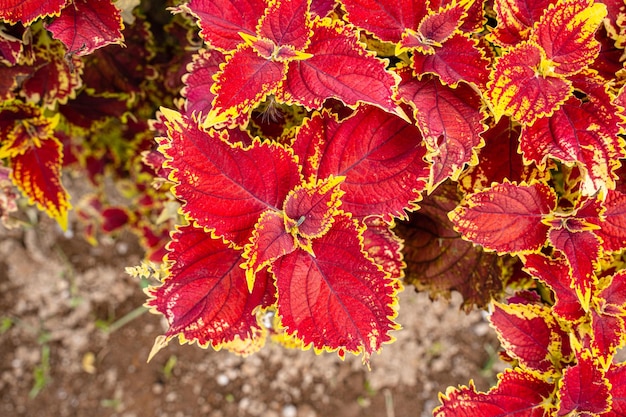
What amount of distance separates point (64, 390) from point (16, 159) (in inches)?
43.0

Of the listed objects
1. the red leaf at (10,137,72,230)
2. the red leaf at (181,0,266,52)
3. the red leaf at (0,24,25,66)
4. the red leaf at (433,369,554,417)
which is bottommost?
the red leaf at (10,137,72,230)

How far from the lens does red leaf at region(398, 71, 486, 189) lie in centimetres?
79

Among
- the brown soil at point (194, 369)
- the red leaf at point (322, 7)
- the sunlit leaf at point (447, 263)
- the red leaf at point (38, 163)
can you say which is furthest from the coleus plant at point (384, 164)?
the brown soil at point (194, 369)

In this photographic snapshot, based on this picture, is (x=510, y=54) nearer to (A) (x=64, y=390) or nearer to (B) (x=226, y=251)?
(B) (x=226, y=251)

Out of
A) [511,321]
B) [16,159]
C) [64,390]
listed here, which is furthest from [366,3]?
[64,390]

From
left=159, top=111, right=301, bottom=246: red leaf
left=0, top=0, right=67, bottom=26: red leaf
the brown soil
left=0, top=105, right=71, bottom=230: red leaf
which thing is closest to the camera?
left=159, top=111, right=301, bottom=246: red leaf

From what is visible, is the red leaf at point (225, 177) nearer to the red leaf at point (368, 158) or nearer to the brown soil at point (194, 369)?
the red leaf at point (368, 158)

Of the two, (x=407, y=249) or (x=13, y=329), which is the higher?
(x=407, y=249)

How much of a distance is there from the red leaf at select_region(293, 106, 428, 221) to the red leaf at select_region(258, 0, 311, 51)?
0.11m

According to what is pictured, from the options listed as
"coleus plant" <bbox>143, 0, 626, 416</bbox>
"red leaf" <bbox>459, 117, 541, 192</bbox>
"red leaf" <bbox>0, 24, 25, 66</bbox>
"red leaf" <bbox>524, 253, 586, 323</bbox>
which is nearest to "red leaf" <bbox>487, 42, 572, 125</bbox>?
"coleus plant" <bbox>143, 0, 626, 416</bbox>

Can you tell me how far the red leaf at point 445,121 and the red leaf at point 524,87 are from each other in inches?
1.4

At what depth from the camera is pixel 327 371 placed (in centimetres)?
195

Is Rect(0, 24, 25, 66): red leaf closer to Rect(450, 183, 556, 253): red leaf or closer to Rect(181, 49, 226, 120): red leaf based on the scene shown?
Rect(181, 49, 226, 120): red leaf

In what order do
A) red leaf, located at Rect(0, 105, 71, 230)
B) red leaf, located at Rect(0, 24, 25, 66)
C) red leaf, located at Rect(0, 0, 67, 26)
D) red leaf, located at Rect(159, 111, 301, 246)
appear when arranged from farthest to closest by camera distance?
red leaf, located at Rect(0, 105, 71, 230) < red leaf, located at Rect(0, 24, 25, 66) < red leaf, located at Rect(0, 0, 67, 26) < red leaf, located at Rect(159, 111, 301, 246)
